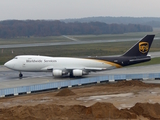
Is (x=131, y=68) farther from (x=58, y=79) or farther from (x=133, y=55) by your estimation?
(x=58, y=79)

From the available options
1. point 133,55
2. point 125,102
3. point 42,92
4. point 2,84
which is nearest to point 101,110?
point 125,102

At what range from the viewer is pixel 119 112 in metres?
33.5

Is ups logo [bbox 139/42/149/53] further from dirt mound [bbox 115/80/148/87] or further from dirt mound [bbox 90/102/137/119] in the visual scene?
dirt mound [bbox 90/102/137/119]

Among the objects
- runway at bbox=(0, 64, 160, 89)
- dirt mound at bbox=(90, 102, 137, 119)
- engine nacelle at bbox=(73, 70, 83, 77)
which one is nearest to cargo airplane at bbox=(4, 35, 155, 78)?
engine nacelle at bbox=(73, 70, 83, 77)

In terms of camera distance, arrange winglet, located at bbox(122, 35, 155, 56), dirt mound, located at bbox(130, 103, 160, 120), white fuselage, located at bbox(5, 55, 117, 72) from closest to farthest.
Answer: dirt mound, located at bbox(130, 103, 160, 120) → white fuselage, located at bbox(5, 55, 117, 72) → winglet, located at bbox(122, 35, 155, 56)

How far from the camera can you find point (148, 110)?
3444 centimetres

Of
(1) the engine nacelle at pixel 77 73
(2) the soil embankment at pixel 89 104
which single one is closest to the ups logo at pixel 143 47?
(2) the soil embankment at pixel 89 104

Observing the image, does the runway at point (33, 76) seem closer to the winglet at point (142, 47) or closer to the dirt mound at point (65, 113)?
the winglet at point (142, 47)

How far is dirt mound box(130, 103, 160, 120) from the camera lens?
3363cm

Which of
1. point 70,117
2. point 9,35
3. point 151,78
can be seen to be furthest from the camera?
point 9,35

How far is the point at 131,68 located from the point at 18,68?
23.0 metres

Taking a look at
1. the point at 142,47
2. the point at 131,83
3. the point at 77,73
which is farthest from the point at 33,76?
the point at 142,47

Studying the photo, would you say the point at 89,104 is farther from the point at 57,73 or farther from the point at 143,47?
the point at 143,47

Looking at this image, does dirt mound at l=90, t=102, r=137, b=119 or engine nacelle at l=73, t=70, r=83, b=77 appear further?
engine nacelle at l=73, t=70, r=83, b=77
